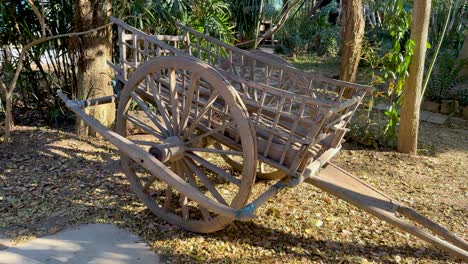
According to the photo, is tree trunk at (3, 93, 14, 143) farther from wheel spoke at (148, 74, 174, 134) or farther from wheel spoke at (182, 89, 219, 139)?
wheel spoke at (182, 89, 219, 139)

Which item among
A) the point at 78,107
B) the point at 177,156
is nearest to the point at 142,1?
the point at 78,107

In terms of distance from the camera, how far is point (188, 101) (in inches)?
101

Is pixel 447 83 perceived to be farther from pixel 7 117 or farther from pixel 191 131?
pixel 7 117

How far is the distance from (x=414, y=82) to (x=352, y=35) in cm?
85

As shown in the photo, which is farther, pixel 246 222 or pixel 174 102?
pixel 246 222

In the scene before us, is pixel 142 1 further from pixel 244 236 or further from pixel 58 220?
pixel 244 236

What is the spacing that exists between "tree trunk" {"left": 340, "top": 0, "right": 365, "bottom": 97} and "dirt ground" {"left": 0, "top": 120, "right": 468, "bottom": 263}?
106cm

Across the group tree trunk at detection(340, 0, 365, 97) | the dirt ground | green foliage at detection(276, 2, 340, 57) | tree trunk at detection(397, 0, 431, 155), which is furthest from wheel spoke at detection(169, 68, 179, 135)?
green foliage at detection(276, 2, 340, 57)

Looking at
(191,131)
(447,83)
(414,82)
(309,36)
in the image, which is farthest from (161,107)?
(309,36)

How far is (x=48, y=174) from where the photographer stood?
3693 millimetres

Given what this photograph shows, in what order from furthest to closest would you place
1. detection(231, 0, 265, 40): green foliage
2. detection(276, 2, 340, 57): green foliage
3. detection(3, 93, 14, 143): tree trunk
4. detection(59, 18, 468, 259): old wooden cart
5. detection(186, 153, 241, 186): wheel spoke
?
1. detection(276, 2, 340, 57): green foliage
2. detection(231, 0, 265, 40): green foliage
3. detection(3, 93, 14, 143): tree trunk
4. detection(186, 153, 241, 186): wheel spoke
5. detection(59, 18, 468, 259): old wooden cart

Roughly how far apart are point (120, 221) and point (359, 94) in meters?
1.91

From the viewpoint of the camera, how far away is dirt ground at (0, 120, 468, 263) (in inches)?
107

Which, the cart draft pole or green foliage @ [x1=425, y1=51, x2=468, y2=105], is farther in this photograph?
green foliage @ [x1=425, y1=51, x2=468, y2=105]
